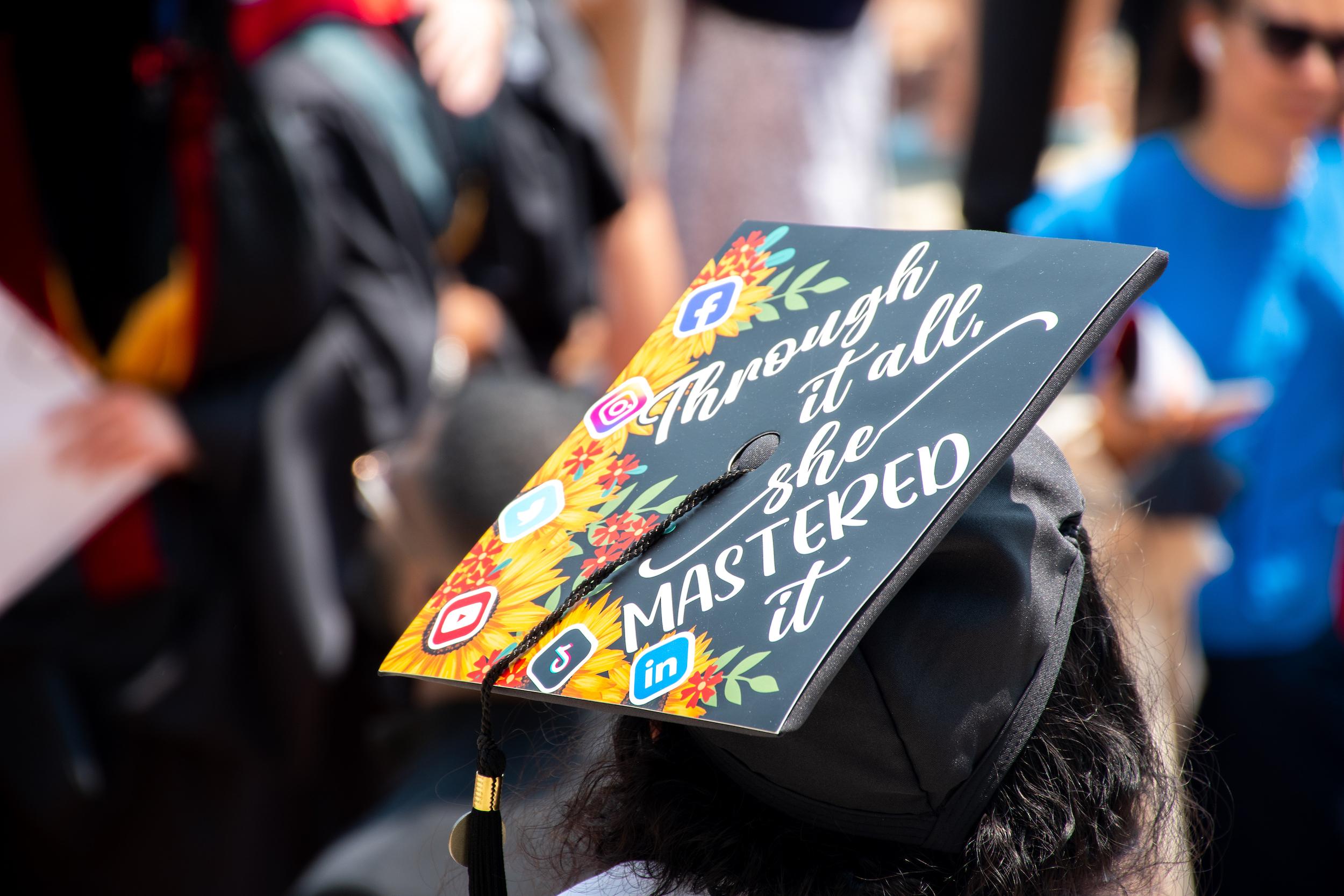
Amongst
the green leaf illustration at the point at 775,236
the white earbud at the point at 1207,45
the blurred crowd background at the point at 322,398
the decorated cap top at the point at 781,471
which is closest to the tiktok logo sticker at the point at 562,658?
the decorated cap top at the point at 781,471

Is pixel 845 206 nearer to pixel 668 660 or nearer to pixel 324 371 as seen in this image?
pixel 324 371

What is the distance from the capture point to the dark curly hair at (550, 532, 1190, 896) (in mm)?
817

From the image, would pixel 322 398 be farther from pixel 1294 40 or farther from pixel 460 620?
pixel 1294 40

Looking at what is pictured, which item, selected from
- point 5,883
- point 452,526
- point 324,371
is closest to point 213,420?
point 324,371

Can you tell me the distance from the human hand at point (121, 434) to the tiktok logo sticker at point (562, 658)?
1.46 m

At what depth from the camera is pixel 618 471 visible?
895 mm

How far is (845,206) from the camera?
2.68 metres

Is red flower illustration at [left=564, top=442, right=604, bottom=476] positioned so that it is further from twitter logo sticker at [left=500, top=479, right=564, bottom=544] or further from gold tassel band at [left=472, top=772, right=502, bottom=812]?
gold tassel band at [left=472, top=772, right=502, bottom=812]

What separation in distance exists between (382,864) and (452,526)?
0.44m

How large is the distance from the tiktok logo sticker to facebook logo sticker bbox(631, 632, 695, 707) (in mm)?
38

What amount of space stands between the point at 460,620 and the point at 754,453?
24cm

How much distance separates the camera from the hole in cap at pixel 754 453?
0.84 meters

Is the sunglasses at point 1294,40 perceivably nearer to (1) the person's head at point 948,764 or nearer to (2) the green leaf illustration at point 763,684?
(1) the person's head at point 948,764

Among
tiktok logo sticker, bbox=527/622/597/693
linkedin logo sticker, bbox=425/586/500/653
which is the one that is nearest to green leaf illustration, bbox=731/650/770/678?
tiktok logo sticker, bbox=527/622/597/693
